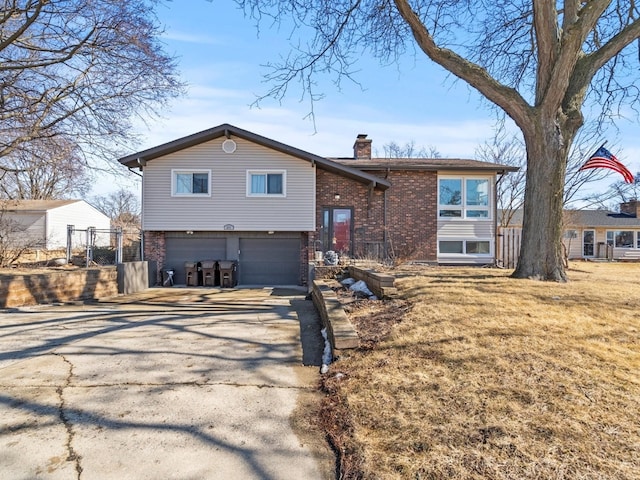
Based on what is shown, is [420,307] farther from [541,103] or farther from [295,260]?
[295,260]

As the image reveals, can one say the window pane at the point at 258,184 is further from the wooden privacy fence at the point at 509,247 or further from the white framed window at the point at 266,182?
the wooden privacy fence at the point at 509,247

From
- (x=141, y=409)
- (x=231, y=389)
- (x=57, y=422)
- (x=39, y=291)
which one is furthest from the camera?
(x=39, y=291)

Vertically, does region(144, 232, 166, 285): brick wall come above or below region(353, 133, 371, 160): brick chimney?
below

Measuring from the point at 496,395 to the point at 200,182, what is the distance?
14.1 metres

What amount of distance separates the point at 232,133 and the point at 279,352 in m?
11.6

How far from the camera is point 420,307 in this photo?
549 cm

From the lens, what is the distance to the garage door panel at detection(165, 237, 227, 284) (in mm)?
15750

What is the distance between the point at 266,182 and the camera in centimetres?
1552

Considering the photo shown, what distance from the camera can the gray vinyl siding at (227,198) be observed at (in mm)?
15258

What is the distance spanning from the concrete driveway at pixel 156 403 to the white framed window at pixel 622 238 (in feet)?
102

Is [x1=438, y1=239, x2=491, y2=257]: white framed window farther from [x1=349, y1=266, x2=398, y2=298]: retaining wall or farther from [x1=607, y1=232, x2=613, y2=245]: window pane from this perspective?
[x1=607, y1=232, x2=613, y2=245]: window pane

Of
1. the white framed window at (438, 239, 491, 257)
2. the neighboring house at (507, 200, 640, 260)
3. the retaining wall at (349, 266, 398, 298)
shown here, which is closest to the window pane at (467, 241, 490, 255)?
the white framed window at (438, 239, 491, 257)

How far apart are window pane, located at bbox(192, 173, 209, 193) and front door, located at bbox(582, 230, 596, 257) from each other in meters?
26.9

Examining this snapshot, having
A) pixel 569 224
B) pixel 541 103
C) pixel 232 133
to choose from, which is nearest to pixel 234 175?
pixel 232 133
